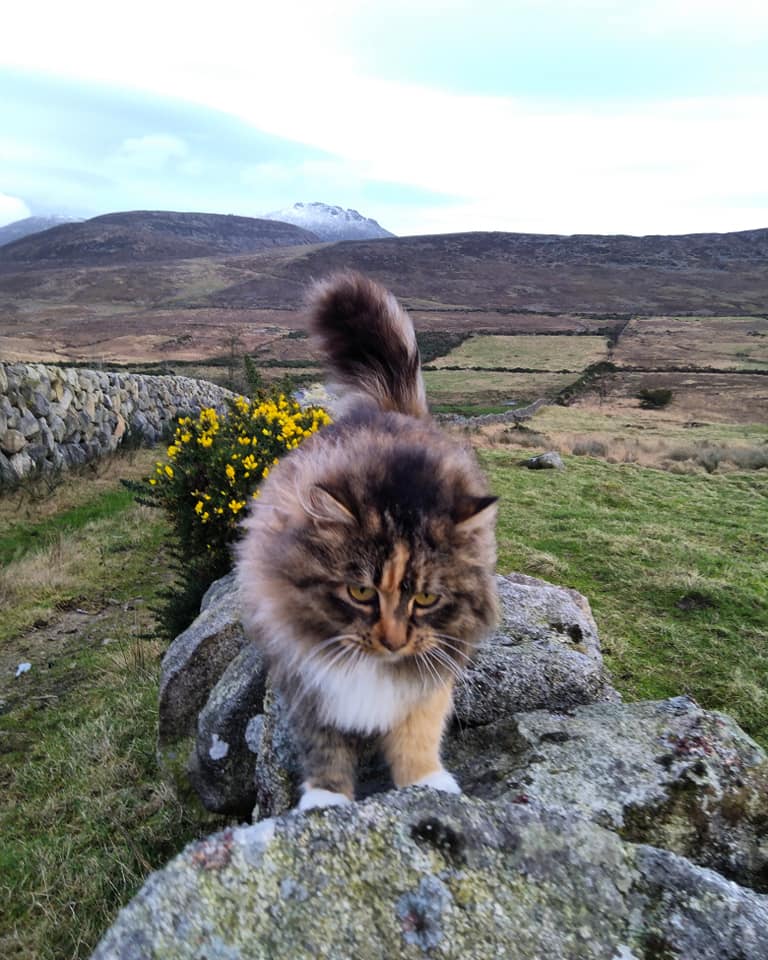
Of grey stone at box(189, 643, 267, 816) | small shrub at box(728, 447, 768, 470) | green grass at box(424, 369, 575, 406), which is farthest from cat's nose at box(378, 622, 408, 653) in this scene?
green grass at box(424, 369, 575, 406)

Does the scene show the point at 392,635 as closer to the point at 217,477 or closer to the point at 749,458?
the point at 217,477

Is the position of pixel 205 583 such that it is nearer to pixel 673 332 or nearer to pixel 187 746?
pixel 187 746

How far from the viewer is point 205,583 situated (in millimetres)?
6945

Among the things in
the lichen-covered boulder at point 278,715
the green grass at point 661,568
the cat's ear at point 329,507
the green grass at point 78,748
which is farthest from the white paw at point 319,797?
the green grass at point 661,568

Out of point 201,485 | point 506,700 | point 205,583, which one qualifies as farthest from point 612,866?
point 201,485

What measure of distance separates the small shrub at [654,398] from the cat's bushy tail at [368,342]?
37.7 m

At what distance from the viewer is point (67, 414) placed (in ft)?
44.8

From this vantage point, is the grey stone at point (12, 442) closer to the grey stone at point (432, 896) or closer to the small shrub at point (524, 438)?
the grey stone at point (432, 896)

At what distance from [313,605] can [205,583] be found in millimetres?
4707

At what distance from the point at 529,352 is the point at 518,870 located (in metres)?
63.3

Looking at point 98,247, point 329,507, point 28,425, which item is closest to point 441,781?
point 329,507

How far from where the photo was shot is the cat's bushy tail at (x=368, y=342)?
4.21 meters

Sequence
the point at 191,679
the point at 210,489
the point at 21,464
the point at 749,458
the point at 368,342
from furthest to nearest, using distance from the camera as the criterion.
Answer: the point at 749,458, the point at 21,464, the point at 210,489, the point at 191,679, the point at 368,342

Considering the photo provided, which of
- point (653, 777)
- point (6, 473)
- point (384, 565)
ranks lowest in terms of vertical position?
point (6, 473)
